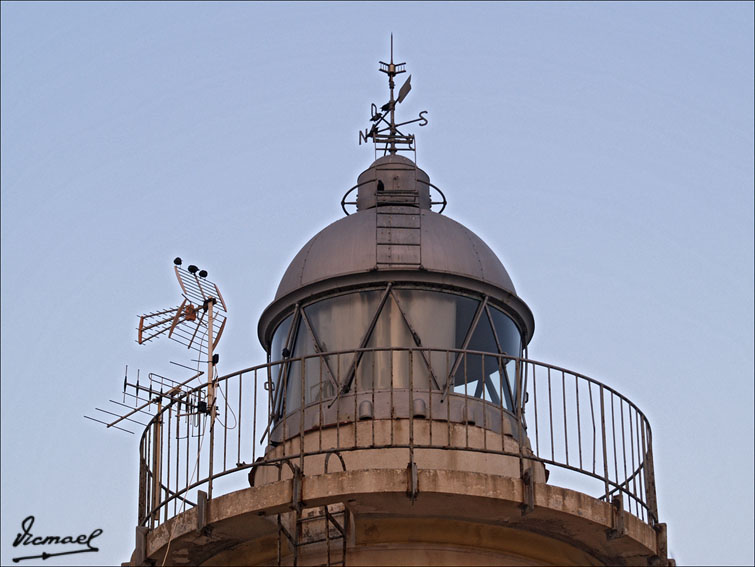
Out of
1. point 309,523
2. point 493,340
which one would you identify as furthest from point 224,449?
point 493,340

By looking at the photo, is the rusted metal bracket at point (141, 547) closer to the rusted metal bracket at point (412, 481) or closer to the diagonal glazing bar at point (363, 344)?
the diagonal glazing bar at point (363, 344)

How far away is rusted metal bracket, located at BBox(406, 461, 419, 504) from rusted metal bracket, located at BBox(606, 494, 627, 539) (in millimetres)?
2441

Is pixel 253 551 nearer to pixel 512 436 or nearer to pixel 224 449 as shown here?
pixel 224 449

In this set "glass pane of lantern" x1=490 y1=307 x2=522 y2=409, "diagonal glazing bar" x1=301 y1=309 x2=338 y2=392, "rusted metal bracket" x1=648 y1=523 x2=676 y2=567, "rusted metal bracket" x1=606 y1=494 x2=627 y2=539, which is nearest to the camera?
"rusted metal bracket" x1=606 y1=494 x2=627 y2=539

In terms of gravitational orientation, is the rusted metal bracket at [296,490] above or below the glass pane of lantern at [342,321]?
below

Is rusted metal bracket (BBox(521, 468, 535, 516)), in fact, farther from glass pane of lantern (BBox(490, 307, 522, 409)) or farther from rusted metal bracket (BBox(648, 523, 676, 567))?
glass pane of lantern (BBox(490, 307, 522, 409))

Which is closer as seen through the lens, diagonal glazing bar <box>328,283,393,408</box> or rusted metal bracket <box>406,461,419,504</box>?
rusted metal bracket <box>406,461,419,504</box>

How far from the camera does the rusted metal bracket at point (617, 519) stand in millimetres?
18750

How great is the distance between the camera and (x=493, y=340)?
21.0 meters

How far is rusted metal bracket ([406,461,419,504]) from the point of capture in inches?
699

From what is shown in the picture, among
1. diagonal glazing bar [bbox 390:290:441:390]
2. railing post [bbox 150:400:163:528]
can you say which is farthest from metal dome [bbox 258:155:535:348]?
railing post [bbox 150:400:163:528]

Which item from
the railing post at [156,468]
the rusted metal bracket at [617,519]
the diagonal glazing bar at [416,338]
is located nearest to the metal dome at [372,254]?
the diagonal glazing bar at [416,338]

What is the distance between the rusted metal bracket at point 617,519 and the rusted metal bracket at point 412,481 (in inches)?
96.1

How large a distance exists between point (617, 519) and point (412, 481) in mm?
2593
